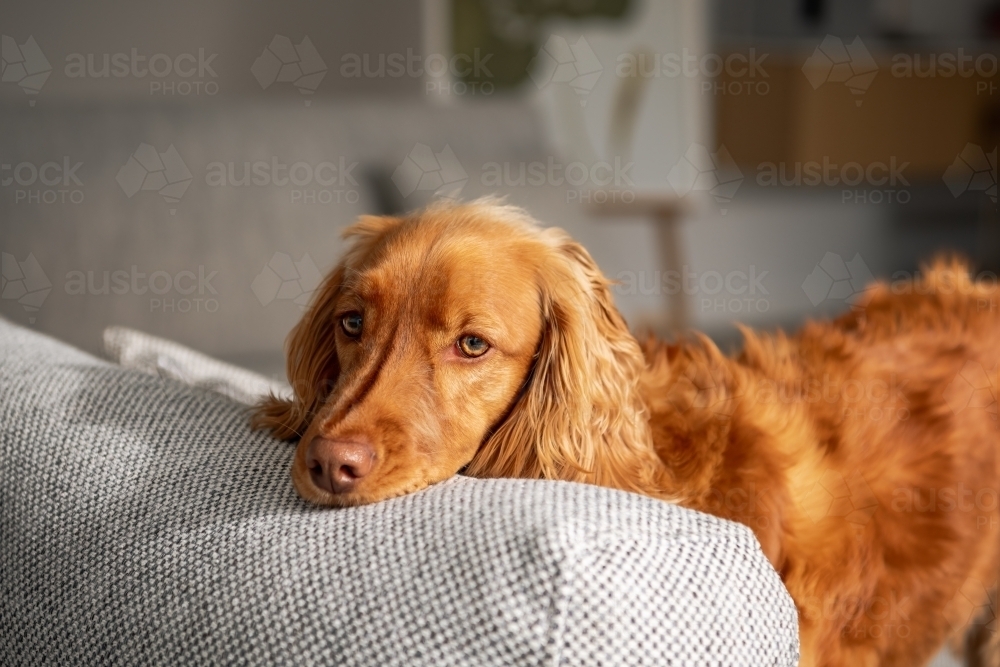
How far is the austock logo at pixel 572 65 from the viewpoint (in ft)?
20.1

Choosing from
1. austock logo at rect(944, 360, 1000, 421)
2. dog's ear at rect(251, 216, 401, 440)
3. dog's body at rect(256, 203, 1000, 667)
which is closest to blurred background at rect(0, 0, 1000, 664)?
austock logo at rect(944, 360, 1000, 421)

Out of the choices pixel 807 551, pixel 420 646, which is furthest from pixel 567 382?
pixel 420 646

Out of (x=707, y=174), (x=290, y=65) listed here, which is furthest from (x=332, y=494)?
(x=707, y=174)

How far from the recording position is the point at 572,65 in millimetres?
6137

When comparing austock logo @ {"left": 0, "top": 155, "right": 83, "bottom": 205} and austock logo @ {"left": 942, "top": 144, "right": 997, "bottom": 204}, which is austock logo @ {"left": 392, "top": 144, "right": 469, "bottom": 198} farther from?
austock logo @ {"left": 942, "top": 144, "right": 997, "bottom": 204}

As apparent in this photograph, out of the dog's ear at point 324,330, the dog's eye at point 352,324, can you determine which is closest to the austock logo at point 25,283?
the dog's ear at point 324,330

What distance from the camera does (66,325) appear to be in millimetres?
3012

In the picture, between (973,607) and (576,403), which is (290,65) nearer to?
(576,403)

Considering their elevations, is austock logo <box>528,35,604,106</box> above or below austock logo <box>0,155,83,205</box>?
above

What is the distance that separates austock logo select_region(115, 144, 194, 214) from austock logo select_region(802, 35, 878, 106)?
16.6 ft

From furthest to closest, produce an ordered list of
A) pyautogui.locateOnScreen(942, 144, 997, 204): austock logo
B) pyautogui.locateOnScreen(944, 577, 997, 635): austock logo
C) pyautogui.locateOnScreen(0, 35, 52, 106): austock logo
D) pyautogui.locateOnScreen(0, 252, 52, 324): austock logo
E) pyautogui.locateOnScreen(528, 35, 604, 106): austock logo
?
pyautogui.locateOnScreen(942, 144, 997, 204): austock logo → pyautogui.locateOnScreen(528, 35, 604, 106): austock logo → pyautogui.locateOnScreen(0, 35, 52, 106): austock logo → pyautogui.locateOnScreen(0, 252, 52, 324): austock logo → pyautogui.locateOnScreen(944, 577, 997, 635): austock logo

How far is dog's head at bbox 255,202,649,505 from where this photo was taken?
1.31 meters

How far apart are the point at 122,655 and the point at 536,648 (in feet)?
1.49

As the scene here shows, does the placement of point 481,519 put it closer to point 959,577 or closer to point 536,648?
point 536,648
